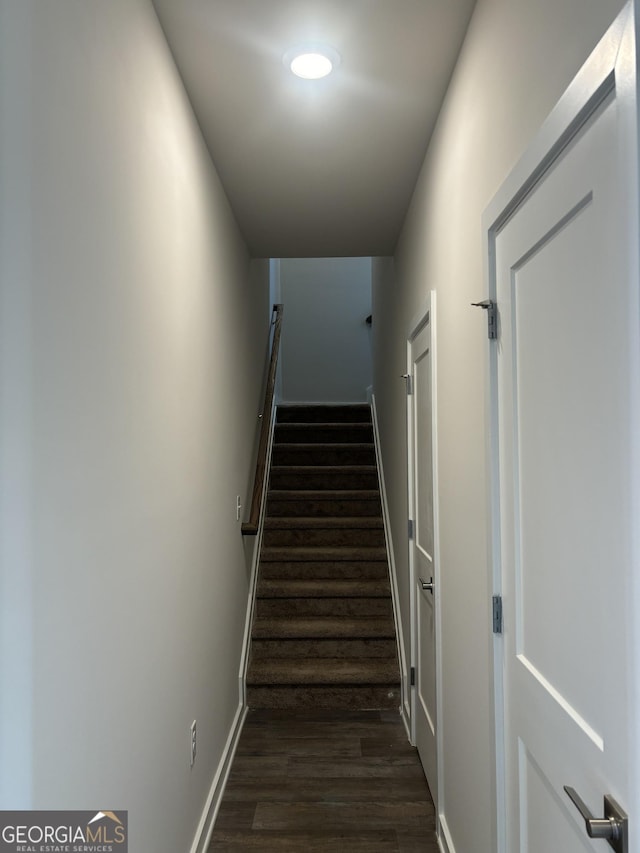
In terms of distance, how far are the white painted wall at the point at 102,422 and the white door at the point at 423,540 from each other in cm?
90

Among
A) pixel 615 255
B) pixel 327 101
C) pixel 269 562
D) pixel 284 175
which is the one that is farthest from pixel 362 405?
pixel 615 255

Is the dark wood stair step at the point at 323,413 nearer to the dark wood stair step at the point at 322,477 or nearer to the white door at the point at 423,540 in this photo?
the dark wood stair step at the point at 322,477

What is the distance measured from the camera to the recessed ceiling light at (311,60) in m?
1.77

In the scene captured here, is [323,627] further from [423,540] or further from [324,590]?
[423,540]

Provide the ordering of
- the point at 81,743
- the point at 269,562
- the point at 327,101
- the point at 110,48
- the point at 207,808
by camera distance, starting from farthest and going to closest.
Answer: the point at 269,562, the point at 207,808, the point at 327,101, the point at 110,48, the point at 81,743

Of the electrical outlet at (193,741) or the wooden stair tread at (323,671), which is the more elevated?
the electrical outlet at (193,741)

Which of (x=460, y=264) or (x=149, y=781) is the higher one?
(x=460, y=264)

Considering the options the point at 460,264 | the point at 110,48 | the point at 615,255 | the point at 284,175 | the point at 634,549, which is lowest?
the point at 634,549

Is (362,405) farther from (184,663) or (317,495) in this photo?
(184,663)

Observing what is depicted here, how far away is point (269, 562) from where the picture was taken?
164 inches

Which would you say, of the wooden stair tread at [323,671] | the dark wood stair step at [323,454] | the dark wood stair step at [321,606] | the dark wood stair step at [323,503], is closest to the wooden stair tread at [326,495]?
the dark wood stair step at [323,503]

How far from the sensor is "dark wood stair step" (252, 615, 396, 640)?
3631 millimetres

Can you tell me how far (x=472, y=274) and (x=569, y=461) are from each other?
2.68 feet

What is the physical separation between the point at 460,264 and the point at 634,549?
1.26m
